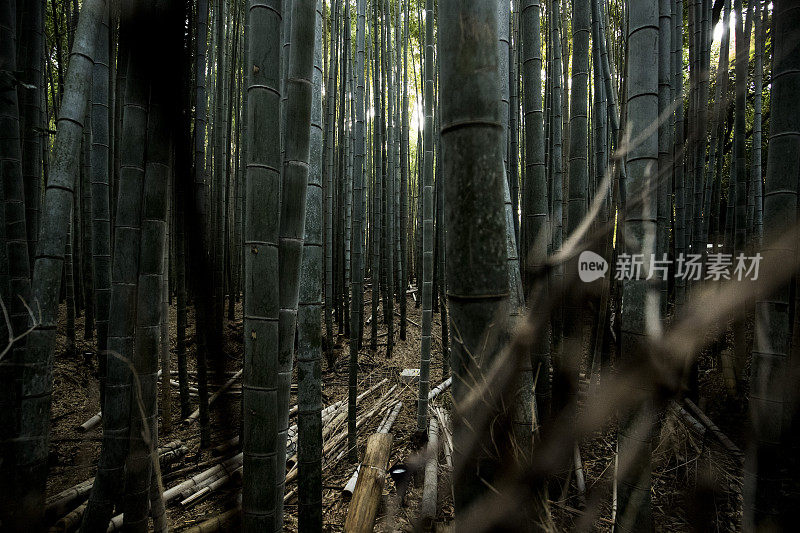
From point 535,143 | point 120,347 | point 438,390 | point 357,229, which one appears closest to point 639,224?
point 535,143

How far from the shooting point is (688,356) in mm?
1049

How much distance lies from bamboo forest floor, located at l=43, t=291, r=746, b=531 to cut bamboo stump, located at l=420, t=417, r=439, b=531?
52 millimetres

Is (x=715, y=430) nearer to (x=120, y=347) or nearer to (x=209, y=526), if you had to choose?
(x=209, y=526)

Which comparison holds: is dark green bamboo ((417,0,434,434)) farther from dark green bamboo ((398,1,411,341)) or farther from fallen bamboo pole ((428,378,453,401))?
dark green bamboo ((398,1,411,341))

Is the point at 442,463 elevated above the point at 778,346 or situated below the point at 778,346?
below

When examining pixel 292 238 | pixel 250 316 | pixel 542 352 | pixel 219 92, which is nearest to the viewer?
pixel 250 316

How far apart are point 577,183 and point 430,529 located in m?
1.66

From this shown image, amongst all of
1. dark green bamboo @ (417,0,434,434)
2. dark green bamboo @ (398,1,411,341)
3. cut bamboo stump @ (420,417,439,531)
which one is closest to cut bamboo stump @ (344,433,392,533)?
cut bamboo stump @ (420,417,439,531)

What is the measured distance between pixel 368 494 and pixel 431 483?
0.43 metres

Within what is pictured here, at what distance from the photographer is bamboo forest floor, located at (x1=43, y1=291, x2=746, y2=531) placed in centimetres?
179

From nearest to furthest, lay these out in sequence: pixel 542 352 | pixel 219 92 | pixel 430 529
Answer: pixel 542 352
pixel 430 529
pixel 219 92

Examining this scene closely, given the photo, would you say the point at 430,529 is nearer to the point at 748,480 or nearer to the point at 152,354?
the point at 748,480

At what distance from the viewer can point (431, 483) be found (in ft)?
6.34

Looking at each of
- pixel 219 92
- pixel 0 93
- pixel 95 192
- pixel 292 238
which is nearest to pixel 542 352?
pixel 292 238
